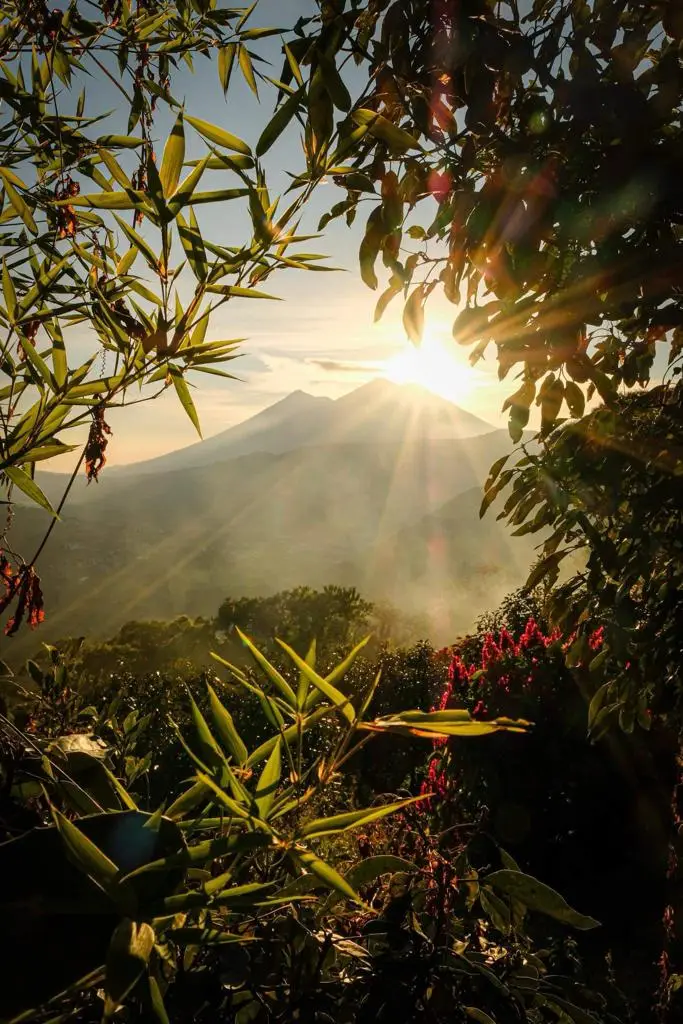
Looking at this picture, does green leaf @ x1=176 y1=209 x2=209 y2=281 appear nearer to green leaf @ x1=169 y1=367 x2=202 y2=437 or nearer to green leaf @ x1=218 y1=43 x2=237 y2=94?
green leaf @ x1=169 y1=367 x2=202 y2=437

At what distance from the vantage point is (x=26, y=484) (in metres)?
0.99

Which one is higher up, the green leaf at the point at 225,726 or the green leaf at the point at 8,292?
the green leaf at the point at 8,292

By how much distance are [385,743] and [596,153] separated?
9.15 m

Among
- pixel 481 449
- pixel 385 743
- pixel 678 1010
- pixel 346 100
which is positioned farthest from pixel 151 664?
pixel 481 449

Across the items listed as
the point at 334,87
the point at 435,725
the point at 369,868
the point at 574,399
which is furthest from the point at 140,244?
the point at 574,399

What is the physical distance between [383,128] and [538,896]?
114cm

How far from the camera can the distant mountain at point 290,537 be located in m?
91.3

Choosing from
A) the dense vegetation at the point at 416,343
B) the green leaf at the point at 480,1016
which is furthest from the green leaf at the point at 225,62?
the green leaf at the point at 480,1016

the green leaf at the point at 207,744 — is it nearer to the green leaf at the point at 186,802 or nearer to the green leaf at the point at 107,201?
the green leaf at the point at 186,802

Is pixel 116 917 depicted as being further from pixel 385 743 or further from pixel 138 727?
pixel 385 743

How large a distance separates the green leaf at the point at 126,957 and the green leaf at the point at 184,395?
780 mm


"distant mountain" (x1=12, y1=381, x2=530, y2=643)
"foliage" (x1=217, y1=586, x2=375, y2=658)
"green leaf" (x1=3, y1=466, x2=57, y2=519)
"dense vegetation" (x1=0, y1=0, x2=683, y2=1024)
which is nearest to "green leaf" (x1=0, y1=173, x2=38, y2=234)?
"dense vegetation" (x1=0, y1=0, x2=683, y2=1024)

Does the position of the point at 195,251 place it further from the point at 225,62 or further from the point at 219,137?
the point at 225,62

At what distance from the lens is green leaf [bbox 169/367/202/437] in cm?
99
